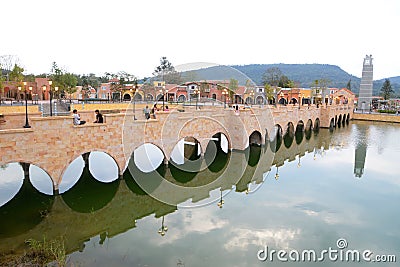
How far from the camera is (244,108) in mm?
17688

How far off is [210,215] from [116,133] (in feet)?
15.5

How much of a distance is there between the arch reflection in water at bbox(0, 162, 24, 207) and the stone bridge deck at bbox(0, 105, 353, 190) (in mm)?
1690

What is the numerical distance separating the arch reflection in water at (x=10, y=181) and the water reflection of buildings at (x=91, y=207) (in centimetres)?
26

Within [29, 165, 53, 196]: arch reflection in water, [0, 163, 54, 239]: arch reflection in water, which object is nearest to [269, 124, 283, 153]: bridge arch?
[29, 165, 53, 196]: arch reflection in water

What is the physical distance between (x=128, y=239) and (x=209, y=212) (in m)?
2.73

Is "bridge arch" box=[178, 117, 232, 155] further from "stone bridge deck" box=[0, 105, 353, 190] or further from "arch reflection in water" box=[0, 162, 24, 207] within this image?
"arch reflection in water" box=[0, 162, 24, 207]

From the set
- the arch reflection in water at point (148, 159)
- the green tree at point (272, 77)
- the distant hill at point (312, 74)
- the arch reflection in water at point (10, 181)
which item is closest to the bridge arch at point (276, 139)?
the arch reflection in water at point (148, 159)

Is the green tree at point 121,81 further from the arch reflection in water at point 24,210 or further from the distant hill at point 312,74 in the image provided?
the distant hill at point 312,74

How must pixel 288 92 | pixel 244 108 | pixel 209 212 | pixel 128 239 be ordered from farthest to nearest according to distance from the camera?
pixel 288 92, pixel 244 108, pixel 209 212, pixel 128 239

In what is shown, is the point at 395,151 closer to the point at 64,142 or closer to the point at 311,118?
the point at 311,118

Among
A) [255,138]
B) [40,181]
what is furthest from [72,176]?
[255,138]

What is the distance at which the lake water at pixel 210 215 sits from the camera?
24.0ft

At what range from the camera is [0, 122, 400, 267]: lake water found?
24.0ft

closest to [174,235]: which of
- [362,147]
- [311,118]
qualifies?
[362,147]
